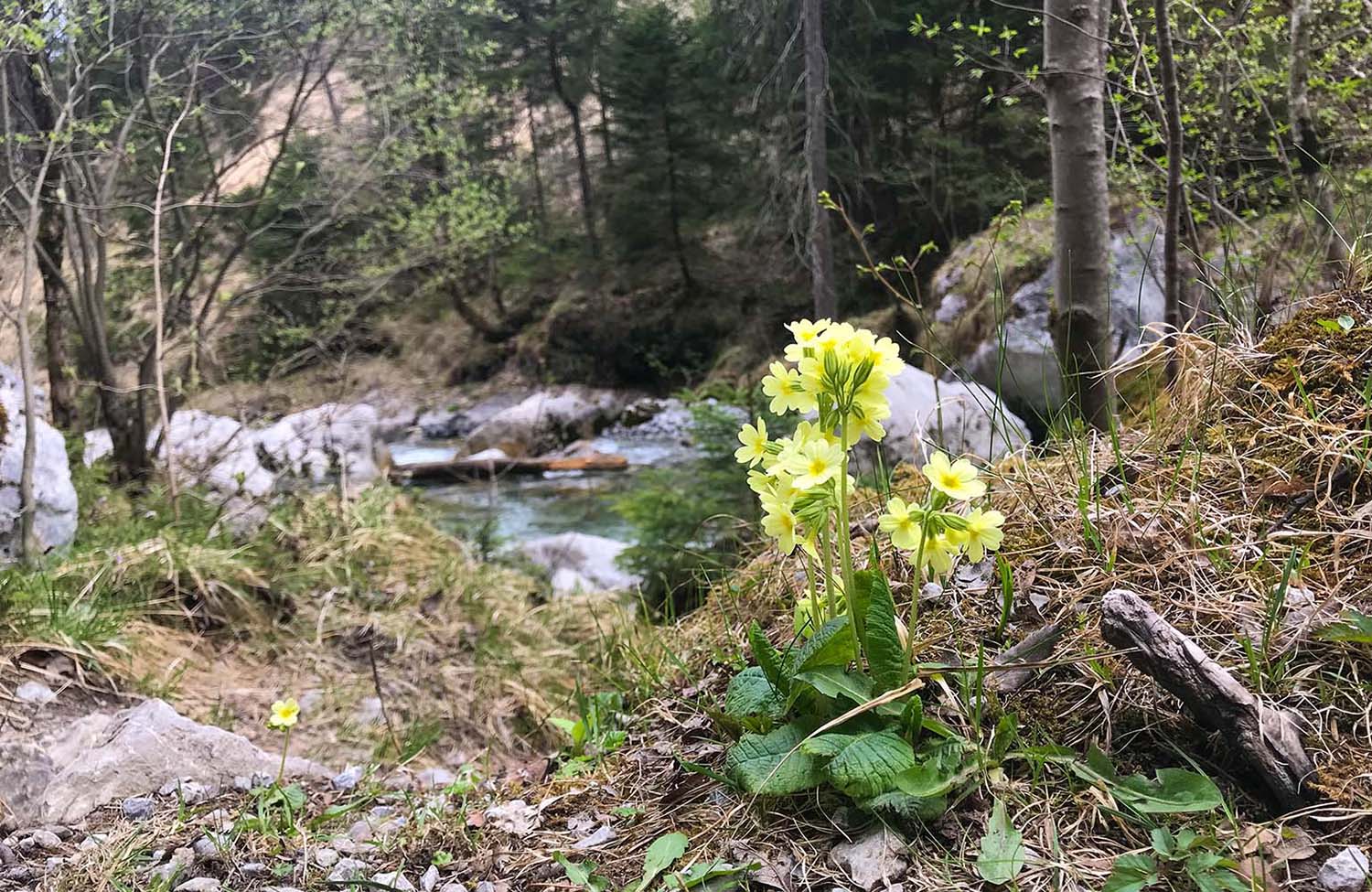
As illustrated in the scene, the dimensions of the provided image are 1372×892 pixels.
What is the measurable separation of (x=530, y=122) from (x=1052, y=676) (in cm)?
1952

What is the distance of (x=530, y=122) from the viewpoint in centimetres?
1883

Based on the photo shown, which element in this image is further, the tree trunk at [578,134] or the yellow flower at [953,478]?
the tree trunk at [578,134]

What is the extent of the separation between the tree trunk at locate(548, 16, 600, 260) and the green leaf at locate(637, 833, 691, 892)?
16.5 metres

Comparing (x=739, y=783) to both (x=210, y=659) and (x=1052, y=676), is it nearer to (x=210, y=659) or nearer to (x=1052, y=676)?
(x=1052, y=676)

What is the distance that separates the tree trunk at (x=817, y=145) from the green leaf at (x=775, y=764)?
7718 millimetres

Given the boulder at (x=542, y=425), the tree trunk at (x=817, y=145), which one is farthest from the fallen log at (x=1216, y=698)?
the boulder at (x=542, y=425)

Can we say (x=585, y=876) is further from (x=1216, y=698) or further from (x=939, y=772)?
(x=1216, y=698)

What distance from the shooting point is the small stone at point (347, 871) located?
1.46 meters

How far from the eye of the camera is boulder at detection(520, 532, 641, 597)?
5.81m

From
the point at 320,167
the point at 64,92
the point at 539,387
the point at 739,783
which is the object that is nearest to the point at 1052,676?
the point at 739,783

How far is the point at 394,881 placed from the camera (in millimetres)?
1439

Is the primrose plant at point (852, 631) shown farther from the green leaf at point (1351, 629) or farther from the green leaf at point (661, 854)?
the green leaf at point (1351, 629)

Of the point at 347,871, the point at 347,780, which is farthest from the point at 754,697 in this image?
the point at 347,780

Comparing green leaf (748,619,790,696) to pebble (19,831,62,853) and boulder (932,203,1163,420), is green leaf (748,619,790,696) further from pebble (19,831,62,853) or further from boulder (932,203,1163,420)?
boulder (932,203,1163,420)
